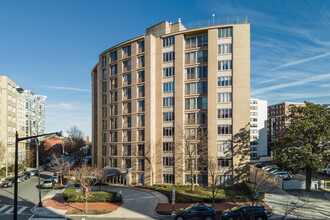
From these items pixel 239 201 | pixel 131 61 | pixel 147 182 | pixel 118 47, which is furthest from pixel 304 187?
pixel 118 47

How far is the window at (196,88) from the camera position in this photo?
3606 cm

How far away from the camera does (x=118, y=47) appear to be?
41.5 m

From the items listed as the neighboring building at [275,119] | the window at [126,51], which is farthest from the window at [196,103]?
the neighboring building at [275,119]

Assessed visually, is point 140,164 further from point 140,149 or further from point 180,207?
point 180,207

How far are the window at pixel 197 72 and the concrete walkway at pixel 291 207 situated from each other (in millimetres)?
19998

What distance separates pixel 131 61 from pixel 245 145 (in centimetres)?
2413

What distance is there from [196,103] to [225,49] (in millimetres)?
9808

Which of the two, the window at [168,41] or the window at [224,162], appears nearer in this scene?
the window at [224,162]

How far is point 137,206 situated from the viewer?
2538cm

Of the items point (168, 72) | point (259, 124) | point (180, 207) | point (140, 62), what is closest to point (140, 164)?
point (180, 207)

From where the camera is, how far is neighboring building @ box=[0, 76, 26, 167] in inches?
2095

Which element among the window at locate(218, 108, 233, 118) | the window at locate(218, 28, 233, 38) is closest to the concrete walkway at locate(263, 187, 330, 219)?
the window at locate(218, 108, 233, 118)

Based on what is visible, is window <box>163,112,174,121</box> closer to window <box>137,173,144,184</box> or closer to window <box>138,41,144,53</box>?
window <box>137,173,144,184</box>

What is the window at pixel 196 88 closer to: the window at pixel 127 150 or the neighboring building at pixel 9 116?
the window at pixel 127 150
